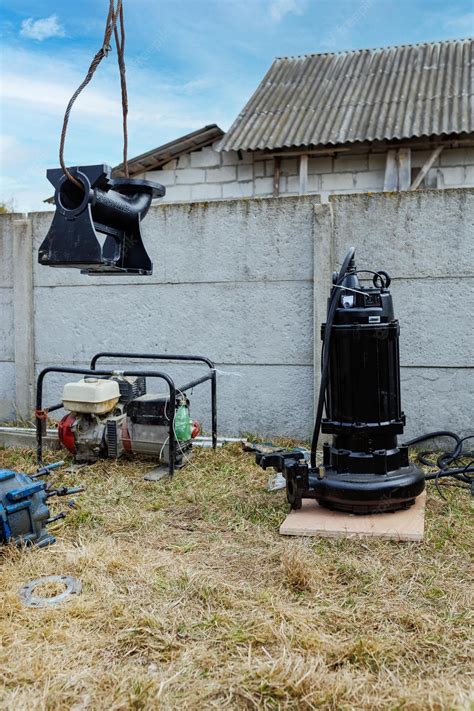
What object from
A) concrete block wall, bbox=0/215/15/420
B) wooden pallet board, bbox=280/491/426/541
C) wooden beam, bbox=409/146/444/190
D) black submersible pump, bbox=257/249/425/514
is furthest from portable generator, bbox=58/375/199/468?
wooden beam, bbox=409/146/444/190

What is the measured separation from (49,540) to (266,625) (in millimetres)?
1156

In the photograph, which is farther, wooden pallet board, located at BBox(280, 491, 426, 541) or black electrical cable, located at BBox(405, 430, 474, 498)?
black electrical cable, located at BBox(405, 430, 474, 498)

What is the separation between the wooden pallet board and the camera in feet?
9.08

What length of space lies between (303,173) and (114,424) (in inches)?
231

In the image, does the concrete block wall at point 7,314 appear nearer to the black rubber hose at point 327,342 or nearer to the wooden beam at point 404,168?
the black rubber hose at point 327,342

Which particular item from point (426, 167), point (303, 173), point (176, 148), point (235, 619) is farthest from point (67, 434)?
point (176, 148)

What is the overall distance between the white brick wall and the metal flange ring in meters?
7.00

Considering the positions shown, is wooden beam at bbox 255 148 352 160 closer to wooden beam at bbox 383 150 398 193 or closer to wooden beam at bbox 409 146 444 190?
wooden beam at bbox 383 150 398 193

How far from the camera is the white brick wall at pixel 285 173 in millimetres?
8469

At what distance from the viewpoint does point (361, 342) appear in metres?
3.05

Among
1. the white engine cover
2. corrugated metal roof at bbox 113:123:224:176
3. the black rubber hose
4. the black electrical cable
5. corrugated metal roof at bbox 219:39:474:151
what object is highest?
corrugated metal roof at bbox 219:39:474:151

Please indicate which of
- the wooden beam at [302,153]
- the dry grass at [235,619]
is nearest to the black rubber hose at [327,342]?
the dry grass at [235,619]

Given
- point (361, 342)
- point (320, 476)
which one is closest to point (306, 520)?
point (320, 476)

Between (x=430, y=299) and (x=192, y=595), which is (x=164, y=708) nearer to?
(x=192, y=595)
